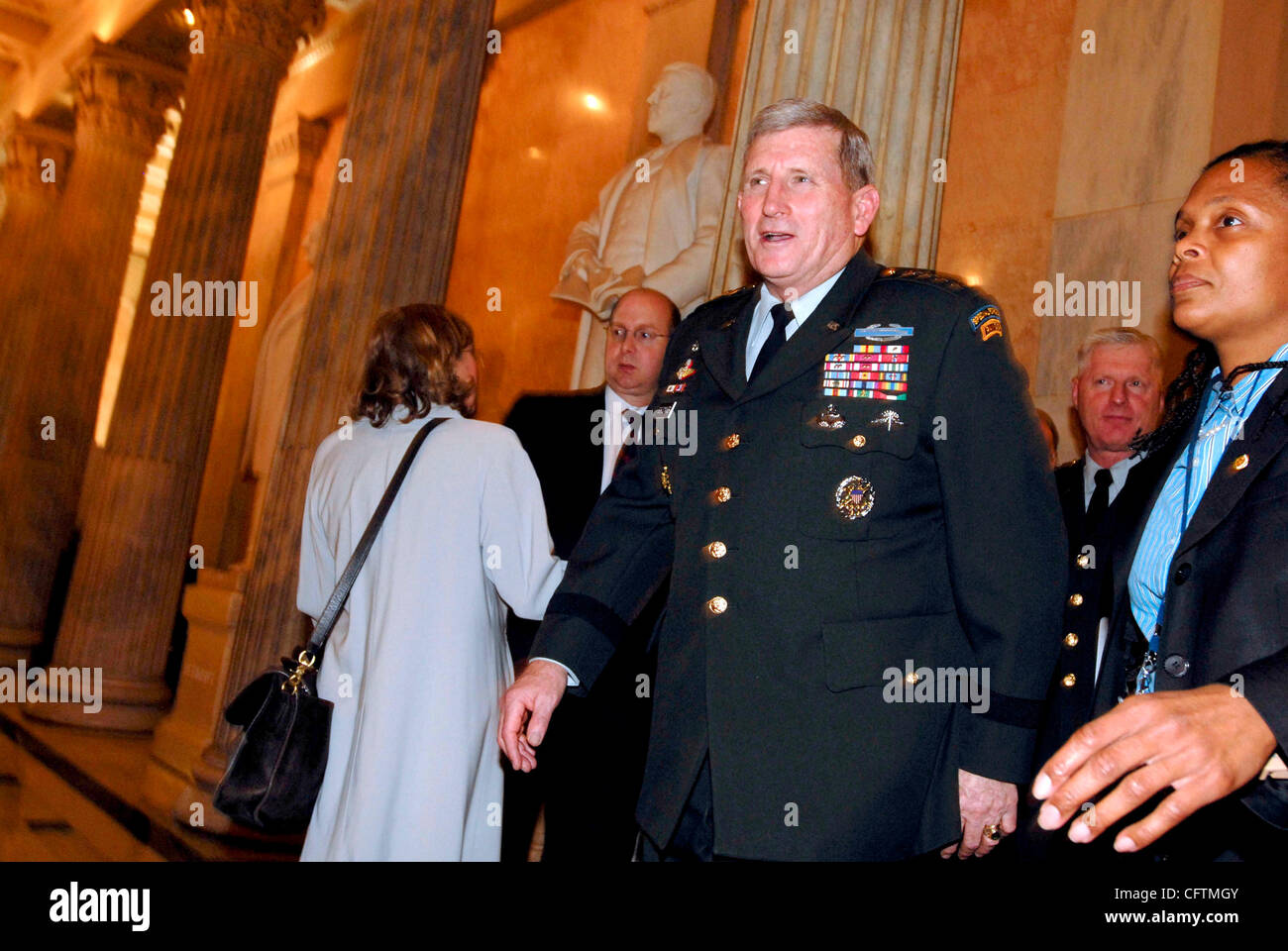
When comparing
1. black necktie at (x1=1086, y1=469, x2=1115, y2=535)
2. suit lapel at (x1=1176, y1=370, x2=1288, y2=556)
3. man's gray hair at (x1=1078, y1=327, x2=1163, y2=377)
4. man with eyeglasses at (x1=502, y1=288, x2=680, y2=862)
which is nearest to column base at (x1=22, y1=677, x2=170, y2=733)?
man with eyeglasses at (x1=502, y1=288, x2=680, y2=862)

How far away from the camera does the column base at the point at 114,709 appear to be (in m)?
8.74

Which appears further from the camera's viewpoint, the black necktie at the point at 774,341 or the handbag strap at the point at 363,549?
the handbag strap at the point at 363,549

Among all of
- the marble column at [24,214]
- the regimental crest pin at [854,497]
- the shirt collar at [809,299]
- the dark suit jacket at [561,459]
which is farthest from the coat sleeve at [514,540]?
the marble column at [24,214]

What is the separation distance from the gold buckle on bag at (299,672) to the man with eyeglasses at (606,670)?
842 millimetres

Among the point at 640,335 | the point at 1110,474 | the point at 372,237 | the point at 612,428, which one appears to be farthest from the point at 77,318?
the point at 1110,474

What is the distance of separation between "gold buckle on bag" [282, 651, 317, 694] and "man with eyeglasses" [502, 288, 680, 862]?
842 millimetres

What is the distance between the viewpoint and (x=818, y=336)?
2.05 meters

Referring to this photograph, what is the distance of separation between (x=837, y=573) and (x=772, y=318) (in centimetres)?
59

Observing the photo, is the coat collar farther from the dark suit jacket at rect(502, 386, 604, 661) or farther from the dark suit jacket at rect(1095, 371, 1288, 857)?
the dark suit jacket at rect(502, 386, 604, 661)

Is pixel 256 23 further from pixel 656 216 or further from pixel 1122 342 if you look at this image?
pixel 1122 342

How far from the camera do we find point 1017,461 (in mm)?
1824

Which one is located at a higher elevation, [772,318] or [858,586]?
[772,318]

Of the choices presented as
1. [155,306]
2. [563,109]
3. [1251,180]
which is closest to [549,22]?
[563,109]

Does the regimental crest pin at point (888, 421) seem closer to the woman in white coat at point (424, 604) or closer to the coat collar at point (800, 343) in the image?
the coat collar at point (800, 343)
